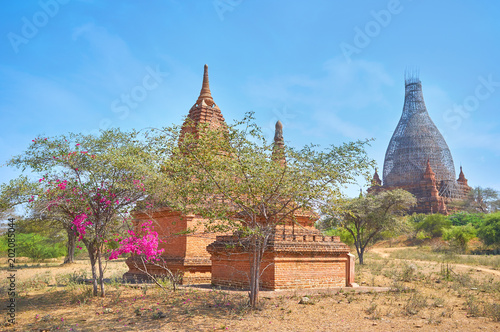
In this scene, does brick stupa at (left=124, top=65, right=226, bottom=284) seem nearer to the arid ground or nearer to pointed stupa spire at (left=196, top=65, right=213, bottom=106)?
the arid ground

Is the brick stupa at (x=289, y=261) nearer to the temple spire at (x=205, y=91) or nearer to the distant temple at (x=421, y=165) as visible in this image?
the temple spire at (x=205, y=91)

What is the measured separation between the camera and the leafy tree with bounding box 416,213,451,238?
49031 mm

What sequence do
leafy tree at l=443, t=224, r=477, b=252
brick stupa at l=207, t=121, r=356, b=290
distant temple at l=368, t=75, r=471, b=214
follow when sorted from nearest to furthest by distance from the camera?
brick stupa at l=207, t=121, r=356, b=290 < leafy tree at l=443, t=224, r=477, b=252 < distant temple at l=368, t=75, r=471, b=214

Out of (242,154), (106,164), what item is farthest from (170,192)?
(242,154)

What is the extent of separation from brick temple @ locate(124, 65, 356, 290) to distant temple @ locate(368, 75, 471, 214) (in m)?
47.8

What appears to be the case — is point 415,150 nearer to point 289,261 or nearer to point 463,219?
point 463,219

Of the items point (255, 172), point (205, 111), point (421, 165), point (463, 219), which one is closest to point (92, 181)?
point (255, 172)

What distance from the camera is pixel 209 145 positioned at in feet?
33.8

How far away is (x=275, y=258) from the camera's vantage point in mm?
12984

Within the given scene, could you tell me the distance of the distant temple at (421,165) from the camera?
6094 centimetres

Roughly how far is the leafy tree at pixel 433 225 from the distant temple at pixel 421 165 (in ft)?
30.3

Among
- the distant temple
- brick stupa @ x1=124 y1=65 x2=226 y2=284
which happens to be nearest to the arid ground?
brick stupa @ x1=124 y1=65 x2=226 y2=284

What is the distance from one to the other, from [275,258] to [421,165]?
58.9 metres

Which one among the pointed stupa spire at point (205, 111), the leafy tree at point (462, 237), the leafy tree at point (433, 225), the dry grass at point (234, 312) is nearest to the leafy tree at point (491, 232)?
the leafy tree at point (462, 237)
